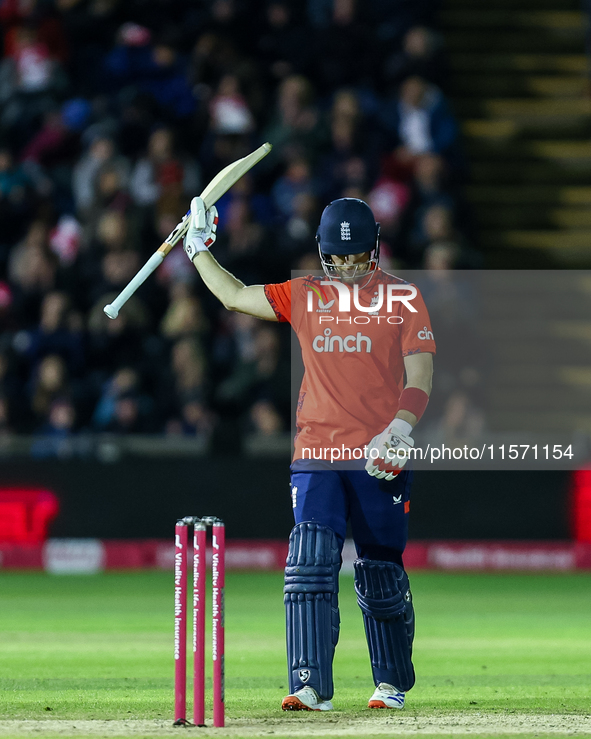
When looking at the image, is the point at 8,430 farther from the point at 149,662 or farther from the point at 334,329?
the point at 334,329

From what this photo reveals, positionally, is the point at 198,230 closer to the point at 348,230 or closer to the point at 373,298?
the point at 348,230

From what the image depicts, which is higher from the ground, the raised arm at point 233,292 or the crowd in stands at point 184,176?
the crowd in stands at point 184,176

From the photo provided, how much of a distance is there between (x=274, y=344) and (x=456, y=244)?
6.81 ft

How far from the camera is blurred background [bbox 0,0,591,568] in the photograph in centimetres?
1155

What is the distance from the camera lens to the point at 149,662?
24.5 feet

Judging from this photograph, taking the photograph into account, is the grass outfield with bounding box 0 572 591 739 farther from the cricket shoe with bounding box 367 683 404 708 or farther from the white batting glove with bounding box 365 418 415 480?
the white batting glove with bounding box 365 418 415 480

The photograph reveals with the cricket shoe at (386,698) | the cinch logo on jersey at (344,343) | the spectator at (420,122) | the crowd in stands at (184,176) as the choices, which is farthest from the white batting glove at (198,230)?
the spectator at (420,122)

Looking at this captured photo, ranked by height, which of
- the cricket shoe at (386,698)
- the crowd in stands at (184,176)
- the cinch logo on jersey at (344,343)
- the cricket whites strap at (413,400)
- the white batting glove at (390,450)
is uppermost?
the crowd in stands at (184,176)

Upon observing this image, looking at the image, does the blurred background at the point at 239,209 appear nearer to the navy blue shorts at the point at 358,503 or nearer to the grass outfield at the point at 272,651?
the grass outfield at the point at 272,651

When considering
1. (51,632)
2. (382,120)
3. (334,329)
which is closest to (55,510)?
(51,632)

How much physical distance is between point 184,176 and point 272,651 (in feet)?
21.6

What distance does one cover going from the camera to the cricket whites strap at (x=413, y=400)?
5633 millimetres

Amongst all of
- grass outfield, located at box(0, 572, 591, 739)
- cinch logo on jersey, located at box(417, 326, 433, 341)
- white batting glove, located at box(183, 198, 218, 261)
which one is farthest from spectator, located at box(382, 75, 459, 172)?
cinch logo on jersey, located at box(417, 326, 433, 341)

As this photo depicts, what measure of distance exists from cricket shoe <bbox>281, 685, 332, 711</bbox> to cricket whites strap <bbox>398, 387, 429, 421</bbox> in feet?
3.55
